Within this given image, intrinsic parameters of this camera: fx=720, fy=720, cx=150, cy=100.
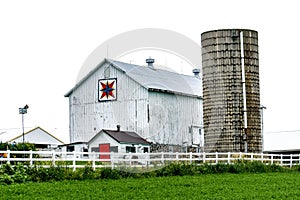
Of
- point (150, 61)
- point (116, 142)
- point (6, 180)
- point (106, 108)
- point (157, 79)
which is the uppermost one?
point (150, 61)

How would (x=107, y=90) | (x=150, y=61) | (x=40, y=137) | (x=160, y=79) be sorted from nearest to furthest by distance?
(x=107, y=90) < (x=160, y=79) < (x=150, y=61) < (x=40, y=137)

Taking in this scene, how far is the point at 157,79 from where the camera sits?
A: 44.9 m

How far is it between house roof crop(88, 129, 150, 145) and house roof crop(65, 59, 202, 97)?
3.03 metres

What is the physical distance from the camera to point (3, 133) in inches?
2285

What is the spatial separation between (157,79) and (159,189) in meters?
25.0

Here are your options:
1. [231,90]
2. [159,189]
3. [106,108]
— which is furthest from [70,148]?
[159,189]

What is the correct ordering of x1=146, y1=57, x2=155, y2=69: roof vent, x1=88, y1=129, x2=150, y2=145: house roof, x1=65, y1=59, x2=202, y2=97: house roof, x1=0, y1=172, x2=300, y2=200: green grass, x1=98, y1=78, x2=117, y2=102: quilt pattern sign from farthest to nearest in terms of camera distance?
x1=146, y1=57, x2=155, y2=69: roof vent < x1=98, y1=78, x2=117, y2=102: quilt pattern sign < x1=65, y1=59, x2=202, y2=97: house roof < x1=88, y1=129, x2=150, y2=145: house roof < x1=0, y1=172, x2=300, y2=200: green grass

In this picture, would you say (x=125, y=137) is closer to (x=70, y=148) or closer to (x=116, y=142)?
(x=116, y=142)

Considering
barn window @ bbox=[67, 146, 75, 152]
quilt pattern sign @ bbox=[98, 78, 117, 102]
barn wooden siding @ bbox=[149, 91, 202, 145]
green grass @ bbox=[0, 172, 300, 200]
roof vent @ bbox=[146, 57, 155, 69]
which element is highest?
roof vent @ bbox=[146, 57, 155, 69]

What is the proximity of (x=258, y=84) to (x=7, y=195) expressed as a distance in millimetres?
22329

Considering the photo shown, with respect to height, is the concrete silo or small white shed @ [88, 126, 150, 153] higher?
the concrete silo

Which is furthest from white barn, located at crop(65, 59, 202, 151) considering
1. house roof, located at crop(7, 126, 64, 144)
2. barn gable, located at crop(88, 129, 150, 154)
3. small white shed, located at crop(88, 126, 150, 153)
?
house roof, located at crop(7, 126, 64, 144)

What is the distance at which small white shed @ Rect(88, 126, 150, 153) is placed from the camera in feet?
125

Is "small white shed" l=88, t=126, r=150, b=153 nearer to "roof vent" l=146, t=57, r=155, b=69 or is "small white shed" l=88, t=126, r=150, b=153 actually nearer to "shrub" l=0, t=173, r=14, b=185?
"roof vent" l=146, t=57, r=155, b=69
